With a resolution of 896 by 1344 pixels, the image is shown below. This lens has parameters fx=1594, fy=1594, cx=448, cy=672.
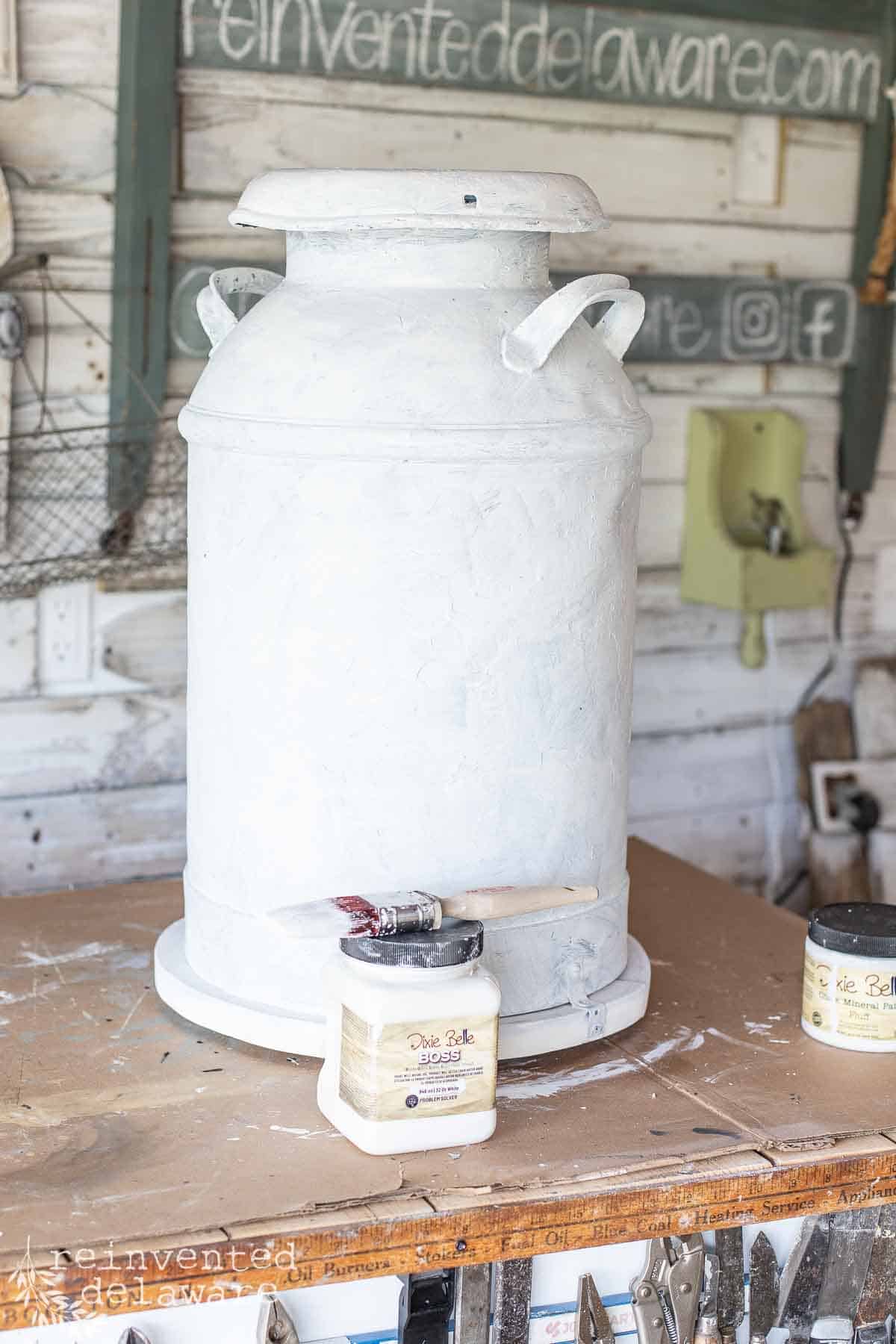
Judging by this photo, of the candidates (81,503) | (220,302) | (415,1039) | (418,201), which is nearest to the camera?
(415,1039)

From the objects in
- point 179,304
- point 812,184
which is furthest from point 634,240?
point 179,304

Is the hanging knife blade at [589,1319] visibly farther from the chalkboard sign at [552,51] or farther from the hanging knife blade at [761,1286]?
the chalkboard sign at [552,51]

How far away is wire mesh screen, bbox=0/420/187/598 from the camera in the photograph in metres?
1.83

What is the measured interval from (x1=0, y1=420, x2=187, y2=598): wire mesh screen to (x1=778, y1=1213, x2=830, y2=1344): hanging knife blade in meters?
1.05

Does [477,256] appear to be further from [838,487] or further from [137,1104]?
[838,487]

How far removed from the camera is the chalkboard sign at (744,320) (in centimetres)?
214

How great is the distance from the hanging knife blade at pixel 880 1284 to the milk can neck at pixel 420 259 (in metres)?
0.84

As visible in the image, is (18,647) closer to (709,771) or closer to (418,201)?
(418,201)

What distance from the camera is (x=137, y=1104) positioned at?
49.9 inches

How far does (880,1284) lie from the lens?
1.34 metres

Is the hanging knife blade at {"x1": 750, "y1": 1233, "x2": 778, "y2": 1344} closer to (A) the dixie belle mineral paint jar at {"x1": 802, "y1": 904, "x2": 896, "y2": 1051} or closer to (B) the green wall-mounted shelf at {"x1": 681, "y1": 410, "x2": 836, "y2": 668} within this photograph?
(A) the dixie belle mineral paint jar at {"x1": 802, "y1": 904, "x2": 896, "y2": 1051}

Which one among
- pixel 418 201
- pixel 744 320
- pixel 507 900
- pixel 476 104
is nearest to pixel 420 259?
pixel 418 201

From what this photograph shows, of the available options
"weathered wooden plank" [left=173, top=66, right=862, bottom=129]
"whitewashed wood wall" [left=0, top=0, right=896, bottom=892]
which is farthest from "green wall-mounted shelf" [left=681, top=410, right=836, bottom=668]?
"weathered wooden plank" [left=173, top=66, right=862, bottom=129]

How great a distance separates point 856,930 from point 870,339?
1193 mm
